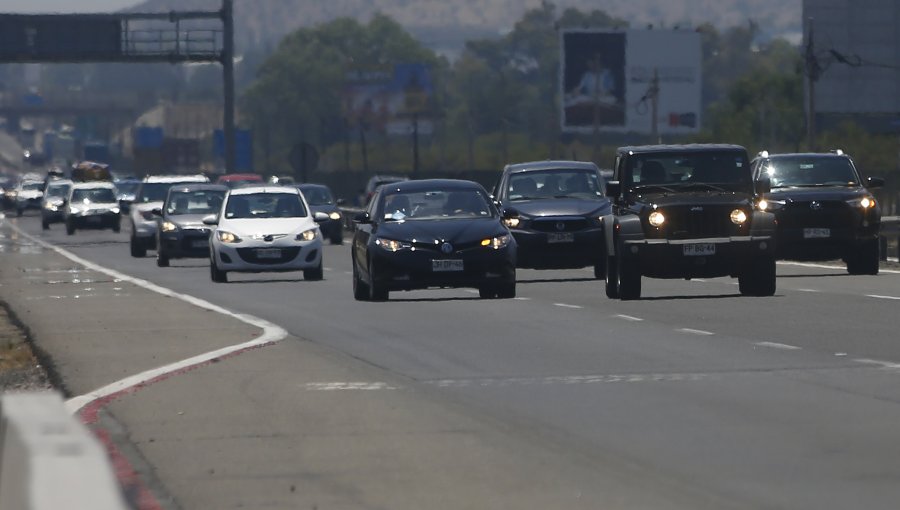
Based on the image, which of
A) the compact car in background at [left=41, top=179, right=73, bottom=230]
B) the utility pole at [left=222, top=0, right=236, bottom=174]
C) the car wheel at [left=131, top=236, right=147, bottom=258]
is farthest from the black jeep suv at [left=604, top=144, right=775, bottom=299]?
the utility pole at [left=222, top=0, right=236, bottom=174]

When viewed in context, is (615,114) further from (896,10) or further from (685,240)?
(685,240)

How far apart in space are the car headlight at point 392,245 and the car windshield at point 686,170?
2698 mm

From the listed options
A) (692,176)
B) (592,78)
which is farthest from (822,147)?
(692,176)

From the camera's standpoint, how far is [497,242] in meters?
24.8

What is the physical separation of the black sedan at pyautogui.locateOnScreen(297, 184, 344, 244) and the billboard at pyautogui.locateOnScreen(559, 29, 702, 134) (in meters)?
65.8

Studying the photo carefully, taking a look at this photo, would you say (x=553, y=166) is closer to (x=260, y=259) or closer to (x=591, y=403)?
(x=260, y=259)

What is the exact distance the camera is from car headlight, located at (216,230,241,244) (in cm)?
3183

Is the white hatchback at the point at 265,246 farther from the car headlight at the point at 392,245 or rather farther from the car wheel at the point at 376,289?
the car headlight at the point at 392,245

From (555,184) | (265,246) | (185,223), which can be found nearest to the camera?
(555,184)

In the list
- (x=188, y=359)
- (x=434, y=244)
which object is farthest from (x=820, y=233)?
(x=188, y=359)

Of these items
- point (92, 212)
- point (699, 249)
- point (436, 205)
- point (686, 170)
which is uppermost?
point (686, 170)

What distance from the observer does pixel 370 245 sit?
82.0 feet

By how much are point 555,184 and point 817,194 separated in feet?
13.0

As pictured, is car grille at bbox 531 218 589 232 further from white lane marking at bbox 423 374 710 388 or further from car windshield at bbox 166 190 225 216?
white lane marking at bbox 423 374 710 388
